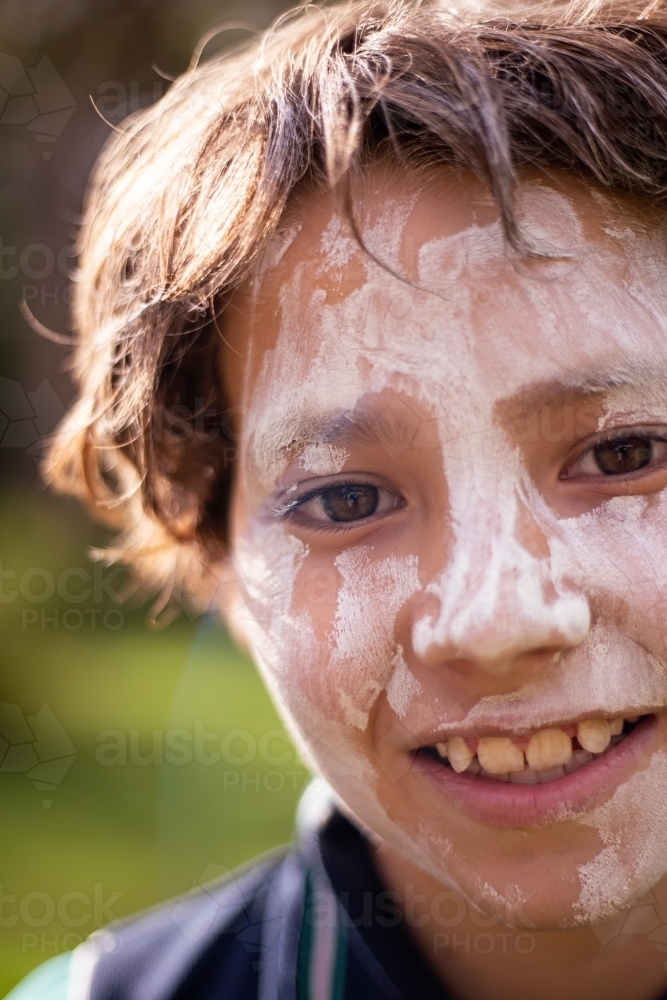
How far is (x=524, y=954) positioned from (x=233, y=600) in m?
0.56

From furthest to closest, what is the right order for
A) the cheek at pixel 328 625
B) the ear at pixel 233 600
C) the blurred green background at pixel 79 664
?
1. the blurred green background at pixel 79 664
2. the ear at pixel 233 600
3. the cheek at pixel 328 625

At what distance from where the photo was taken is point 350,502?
1016 mm

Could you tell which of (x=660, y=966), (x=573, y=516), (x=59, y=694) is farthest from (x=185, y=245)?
(x=59, y=694)

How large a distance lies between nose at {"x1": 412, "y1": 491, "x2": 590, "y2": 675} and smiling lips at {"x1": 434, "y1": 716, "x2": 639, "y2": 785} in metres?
0.11

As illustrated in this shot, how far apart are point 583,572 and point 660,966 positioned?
0.53 metres

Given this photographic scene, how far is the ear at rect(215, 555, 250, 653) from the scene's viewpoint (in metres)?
1.18

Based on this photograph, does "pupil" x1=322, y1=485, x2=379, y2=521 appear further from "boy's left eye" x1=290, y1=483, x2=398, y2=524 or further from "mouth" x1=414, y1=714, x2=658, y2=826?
"mouth" x1=414, y1=714, x2=658, y2=826

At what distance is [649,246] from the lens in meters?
0.94

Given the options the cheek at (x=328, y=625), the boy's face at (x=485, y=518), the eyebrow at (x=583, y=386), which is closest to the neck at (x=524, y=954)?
the boy's face at (x=485, y=518)

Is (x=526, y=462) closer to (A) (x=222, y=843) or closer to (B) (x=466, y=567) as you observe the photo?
(B) (x=466, y=567)

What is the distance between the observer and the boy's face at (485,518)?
88 centimetres

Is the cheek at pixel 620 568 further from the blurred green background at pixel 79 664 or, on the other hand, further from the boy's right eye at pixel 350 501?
the blurred green background at pixel 79 664

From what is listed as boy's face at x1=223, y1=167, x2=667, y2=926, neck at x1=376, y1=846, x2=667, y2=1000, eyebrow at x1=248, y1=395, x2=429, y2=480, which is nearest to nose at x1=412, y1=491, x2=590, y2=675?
boy's face at x1=223, y1=167, x2=667, y2=926

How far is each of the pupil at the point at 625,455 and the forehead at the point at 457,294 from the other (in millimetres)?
68
